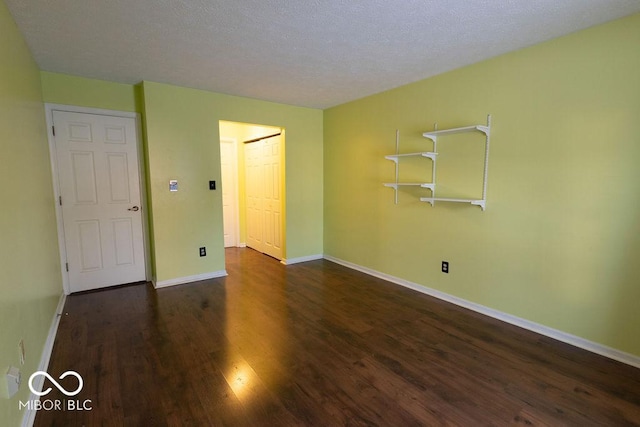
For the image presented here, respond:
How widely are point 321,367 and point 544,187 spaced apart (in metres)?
2.24

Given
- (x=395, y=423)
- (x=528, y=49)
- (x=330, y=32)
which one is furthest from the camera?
(x=528, y=49)

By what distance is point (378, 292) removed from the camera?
3508 millimetres

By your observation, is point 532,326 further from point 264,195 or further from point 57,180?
point 57,180

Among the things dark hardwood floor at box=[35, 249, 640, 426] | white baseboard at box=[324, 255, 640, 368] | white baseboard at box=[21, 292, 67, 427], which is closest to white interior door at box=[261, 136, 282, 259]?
dark hardwood floor at box=[35, 249, 640, 426]

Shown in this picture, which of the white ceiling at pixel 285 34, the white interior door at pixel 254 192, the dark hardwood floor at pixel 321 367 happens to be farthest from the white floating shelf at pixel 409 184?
the white interior door at pixel 254 192

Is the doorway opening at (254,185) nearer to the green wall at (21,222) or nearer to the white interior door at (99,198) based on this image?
the white interior door at (99,198)

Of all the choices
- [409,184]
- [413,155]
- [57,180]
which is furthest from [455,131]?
[57,180]

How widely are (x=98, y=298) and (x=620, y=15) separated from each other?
5132 mm

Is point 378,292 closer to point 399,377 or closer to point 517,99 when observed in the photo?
point 399,377

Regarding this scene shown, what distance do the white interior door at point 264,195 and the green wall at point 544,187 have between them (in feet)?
6.37

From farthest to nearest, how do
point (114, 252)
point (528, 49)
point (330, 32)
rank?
1. point (114, 252)
2. point (528, 49)
3. point (330, 32)

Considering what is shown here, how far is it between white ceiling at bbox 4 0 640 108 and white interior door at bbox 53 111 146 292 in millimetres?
599

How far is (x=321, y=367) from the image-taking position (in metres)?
2.12

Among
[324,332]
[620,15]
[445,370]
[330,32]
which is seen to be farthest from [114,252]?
[620,15]
